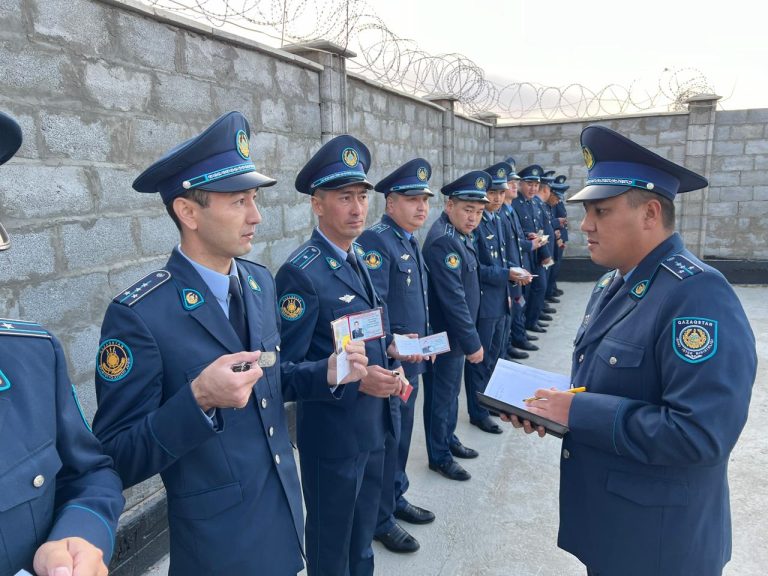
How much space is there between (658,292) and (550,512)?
7.41ft

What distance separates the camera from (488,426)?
15.2ft

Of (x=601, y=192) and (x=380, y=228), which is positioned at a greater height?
(x=601, y=192)

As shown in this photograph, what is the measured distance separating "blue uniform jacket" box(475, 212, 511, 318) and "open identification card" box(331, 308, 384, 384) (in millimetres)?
2796

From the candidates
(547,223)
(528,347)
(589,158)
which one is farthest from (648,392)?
(547,223)

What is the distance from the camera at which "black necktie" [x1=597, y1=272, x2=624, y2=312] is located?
200 centimetres

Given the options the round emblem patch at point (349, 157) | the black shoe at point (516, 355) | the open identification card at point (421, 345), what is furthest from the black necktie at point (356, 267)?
the black shoe at point (516, 355)

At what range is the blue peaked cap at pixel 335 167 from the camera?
8.89ft

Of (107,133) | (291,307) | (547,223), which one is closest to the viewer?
(291,307)

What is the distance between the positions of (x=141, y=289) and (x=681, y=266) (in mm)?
1759

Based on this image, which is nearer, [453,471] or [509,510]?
[509,510]

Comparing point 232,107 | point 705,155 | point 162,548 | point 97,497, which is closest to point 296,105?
point 232,107

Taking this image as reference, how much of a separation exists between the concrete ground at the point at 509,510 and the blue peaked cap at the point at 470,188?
80.3 inches

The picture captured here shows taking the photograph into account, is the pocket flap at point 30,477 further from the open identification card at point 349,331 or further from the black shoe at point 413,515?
the black shoe at point 413,515

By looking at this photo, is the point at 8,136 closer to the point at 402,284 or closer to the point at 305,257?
the point at 305,257
